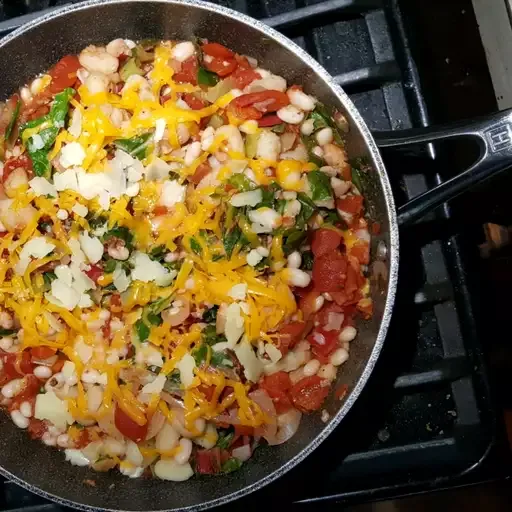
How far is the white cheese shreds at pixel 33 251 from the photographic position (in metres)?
1.18

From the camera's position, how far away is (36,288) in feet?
3.98

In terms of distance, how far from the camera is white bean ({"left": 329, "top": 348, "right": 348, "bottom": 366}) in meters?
1.24

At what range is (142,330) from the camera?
3.92 ft

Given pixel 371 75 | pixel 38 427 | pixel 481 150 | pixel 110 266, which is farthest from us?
pixel 371 75

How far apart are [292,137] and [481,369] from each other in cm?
63

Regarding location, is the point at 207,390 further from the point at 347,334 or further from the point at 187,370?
the point at 347,334

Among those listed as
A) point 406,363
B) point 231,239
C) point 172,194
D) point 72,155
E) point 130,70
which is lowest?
point 406,363

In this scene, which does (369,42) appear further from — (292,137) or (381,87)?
(292,137)

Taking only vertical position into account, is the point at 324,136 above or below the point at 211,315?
above

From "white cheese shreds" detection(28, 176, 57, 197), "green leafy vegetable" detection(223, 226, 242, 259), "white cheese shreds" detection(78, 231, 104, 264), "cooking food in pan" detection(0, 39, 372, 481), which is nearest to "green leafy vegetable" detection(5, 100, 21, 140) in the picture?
"cooking food in pan" detection(0, 39, 372, 481)

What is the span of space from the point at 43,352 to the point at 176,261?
297 millimetres

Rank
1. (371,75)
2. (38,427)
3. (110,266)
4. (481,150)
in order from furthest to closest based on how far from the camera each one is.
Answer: (371,75), (38,427), (110,266), (481,150)

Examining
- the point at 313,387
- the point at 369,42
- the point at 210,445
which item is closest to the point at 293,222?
the point at 313,387

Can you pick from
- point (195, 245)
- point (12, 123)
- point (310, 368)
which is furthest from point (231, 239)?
point (12, 123)
